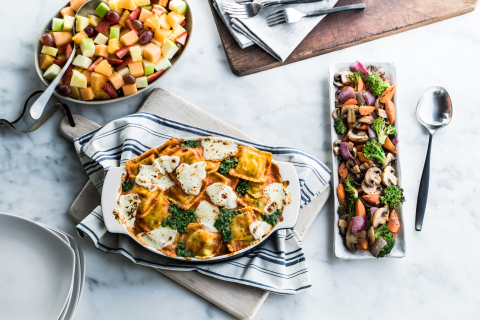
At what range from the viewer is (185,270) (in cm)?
237

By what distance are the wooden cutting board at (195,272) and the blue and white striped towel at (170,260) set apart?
82 mm

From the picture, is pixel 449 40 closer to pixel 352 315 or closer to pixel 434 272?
pixel 434 272

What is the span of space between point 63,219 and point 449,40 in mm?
3148

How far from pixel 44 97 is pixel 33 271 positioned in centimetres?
106

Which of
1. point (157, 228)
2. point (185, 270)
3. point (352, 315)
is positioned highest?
point (157, 228)

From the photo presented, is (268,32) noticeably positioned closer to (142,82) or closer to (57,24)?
(142,82)

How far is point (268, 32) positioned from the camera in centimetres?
281

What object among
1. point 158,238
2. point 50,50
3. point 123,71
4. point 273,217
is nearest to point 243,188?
point 273,217

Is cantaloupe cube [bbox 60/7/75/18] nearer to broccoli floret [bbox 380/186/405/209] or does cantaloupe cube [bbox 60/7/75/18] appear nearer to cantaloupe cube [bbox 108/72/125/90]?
cantaloupe cube [bbox 108/72/125/90]

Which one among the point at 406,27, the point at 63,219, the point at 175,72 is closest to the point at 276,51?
the point at 175,72

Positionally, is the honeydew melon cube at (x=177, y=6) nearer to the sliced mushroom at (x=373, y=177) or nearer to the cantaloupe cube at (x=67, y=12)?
the cantaloupe cube at (x=67, y=12)

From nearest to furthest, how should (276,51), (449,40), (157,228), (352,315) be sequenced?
1. (157,228)
2. (352,315)
3. (276,51)
4. (449,40)

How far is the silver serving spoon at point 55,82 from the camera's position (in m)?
2.33

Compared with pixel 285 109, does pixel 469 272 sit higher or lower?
lower
